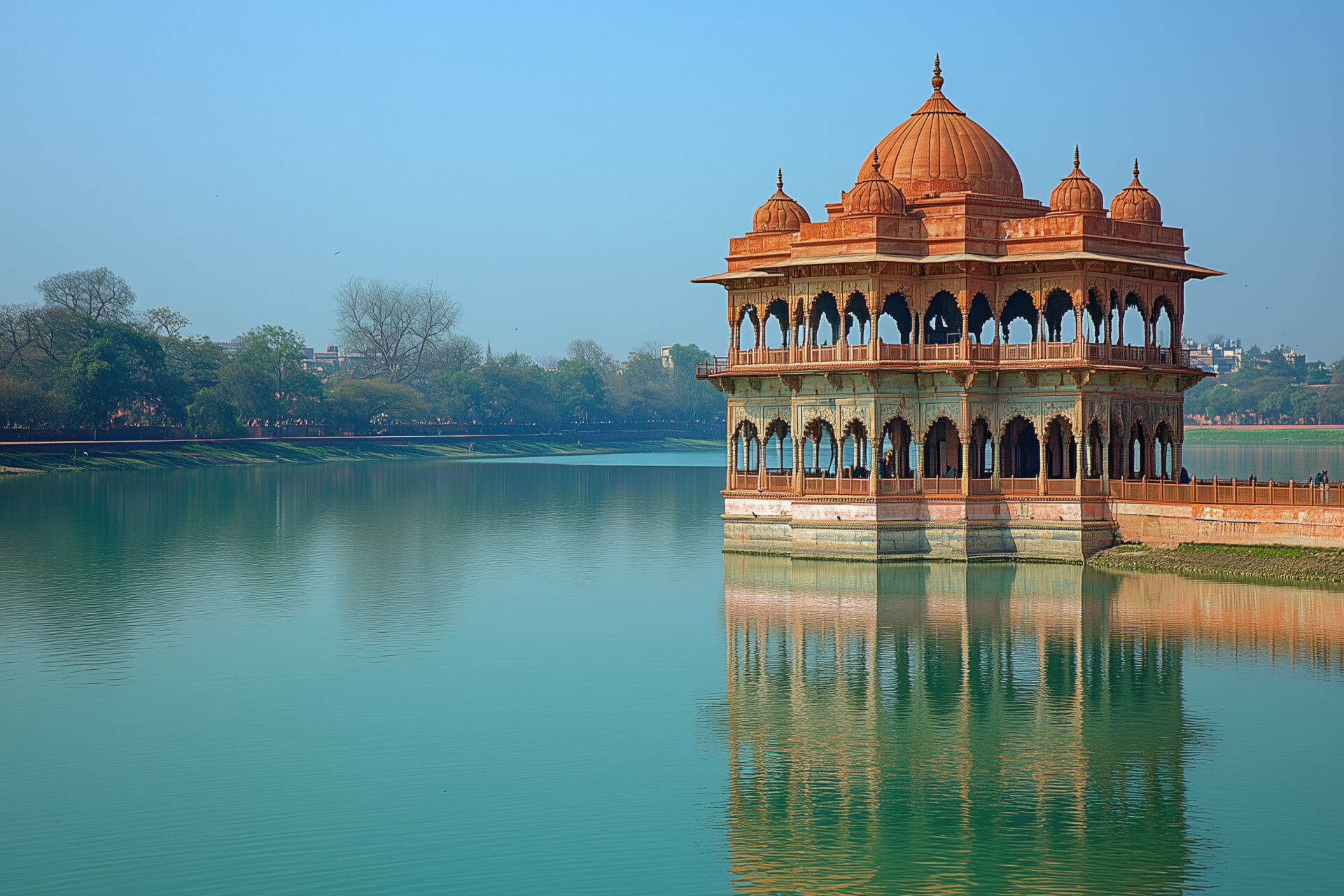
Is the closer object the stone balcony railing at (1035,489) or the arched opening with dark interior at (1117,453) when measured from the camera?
the stone balcony railing at (1035,489)

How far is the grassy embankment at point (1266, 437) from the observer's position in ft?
491

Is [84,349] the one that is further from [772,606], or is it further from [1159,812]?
[1159,812]

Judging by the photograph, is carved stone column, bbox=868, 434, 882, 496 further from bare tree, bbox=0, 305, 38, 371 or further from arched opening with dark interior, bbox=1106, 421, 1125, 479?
bare tree, bbox=0, 305, 38, 371

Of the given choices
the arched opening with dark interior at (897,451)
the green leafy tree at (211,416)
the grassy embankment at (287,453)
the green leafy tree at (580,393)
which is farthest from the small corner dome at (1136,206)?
the green leafy tree at (580,393)

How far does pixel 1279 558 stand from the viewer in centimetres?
3250

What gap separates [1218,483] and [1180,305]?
7.12 metres

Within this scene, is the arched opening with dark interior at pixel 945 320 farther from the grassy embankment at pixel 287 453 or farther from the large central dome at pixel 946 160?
the grassy embankment at pixel 287 453

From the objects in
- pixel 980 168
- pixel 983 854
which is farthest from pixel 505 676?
pixel 980 168

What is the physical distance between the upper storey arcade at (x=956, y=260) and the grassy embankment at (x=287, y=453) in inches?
2284

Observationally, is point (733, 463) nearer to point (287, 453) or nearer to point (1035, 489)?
point (1035, 489)

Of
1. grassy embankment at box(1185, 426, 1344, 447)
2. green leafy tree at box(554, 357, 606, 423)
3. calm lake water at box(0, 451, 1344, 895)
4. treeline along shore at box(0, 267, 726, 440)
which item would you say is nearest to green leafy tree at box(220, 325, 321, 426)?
treeline along shore at box(0, 267, 726, 440)

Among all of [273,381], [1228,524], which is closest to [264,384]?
[273,381]

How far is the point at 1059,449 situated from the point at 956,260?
6.83 meters

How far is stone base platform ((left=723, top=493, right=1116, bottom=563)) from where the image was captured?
3666 cm
